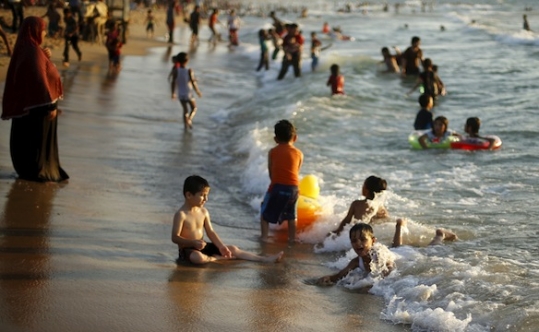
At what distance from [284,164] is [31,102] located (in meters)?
2.90

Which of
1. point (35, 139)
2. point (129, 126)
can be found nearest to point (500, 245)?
point (35, 139)

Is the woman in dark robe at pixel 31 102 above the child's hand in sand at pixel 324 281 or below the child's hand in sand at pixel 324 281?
above

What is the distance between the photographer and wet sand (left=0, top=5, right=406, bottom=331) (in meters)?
6.42

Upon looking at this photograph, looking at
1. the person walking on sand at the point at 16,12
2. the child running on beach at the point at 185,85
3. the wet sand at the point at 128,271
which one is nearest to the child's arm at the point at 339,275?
the wet sand at the point at 128,271

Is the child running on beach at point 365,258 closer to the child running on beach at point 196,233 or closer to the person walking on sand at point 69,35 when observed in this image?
the child running on beach at point 196,233

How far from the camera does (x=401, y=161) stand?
14.1 m

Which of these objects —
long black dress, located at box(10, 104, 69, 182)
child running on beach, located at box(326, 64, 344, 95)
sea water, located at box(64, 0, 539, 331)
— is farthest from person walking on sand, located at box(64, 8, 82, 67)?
long black dress, located at box(10, 104, 69, 182)

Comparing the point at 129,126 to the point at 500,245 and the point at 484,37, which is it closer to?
the point at 500,245

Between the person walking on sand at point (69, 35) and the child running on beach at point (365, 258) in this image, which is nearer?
the child running on beach at point (365, 258)

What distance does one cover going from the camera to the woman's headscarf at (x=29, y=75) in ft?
32.4

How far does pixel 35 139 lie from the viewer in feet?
33.2

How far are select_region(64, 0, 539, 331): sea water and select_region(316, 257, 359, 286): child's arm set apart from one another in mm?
95

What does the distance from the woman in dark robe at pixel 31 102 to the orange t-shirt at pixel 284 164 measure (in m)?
2.63

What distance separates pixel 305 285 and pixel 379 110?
12611 mm
